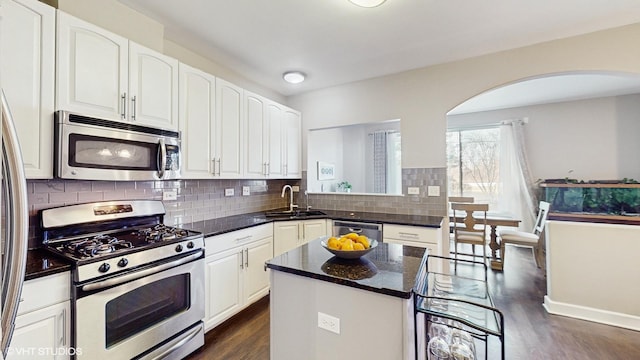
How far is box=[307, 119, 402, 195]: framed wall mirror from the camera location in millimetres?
5241

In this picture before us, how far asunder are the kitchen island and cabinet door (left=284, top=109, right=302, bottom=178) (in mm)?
2208

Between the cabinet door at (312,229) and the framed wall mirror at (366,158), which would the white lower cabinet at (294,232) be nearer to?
the cabinet door at (312,229)

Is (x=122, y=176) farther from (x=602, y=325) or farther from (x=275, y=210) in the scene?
(x=602, y=325)

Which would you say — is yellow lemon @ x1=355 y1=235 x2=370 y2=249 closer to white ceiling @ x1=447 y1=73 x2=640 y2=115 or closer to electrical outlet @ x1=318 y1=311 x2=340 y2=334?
electrical outlet @ x1=318 y1=311 x2=340 y2=334

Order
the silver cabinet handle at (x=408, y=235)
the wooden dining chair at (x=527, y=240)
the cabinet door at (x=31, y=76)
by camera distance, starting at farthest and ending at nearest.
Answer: the wooden dining chair at (x=527, y=240)
the silver cabinet handle at (x=408, y=235)
the cabinet door at (x=31, y=76)

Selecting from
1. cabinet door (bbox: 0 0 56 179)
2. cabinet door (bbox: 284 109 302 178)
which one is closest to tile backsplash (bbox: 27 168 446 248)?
cabinet door (bbox: 284 109 302 178)

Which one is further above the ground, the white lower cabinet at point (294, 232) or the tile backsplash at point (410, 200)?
the tile backsplash at point (410, 200)

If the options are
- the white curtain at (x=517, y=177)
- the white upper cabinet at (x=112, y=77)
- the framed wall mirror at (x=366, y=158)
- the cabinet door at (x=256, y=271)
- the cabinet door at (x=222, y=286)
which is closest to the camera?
the white upper cabinet at (x=112, y=77)

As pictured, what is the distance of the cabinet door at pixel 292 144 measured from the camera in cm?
356

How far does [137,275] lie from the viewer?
1.59 metres

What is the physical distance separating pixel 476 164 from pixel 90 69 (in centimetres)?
607

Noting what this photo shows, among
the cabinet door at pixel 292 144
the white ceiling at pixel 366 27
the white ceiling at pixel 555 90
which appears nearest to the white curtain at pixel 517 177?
the white ceiling at pixel 555 90

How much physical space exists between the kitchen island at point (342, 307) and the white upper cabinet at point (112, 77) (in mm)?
1509

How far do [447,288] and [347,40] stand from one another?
7.35 feet
